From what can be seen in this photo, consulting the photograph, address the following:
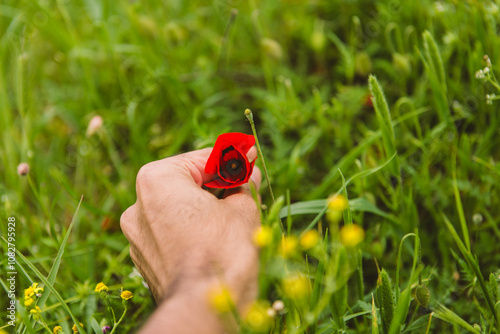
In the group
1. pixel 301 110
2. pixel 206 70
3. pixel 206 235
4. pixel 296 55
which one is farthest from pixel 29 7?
pixel 206 235

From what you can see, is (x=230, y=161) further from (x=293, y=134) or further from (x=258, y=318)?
(x=293, y=134)

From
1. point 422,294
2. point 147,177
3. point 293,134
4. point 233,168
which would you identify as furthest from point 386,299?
point 293,134

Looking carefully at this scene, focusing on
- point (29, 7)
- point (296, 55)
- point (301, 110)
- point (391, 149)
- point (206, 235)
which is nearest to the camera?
point (206, 235)

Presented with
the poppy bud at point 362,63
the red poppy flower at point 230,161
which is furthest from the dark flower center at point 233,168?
the poppy bud at point 362,63

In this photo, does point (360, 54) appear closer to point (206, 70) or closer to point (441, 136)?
point (441, 136)

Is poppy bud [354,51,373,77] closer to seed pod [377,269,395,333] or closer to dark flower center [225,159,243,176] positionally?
dark flower center [225,159,243,176]

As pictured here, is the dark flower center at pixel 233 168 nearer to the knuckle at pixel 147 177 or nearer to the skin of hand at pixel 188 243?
the skin of hand at pixel 188 243

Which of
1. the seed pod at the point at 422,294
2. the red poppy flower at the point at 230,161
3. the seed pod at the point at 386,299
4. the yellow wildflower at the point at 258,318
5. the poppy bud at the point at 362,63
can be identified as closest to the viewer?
the yellow wildflower at the point at 258,318
